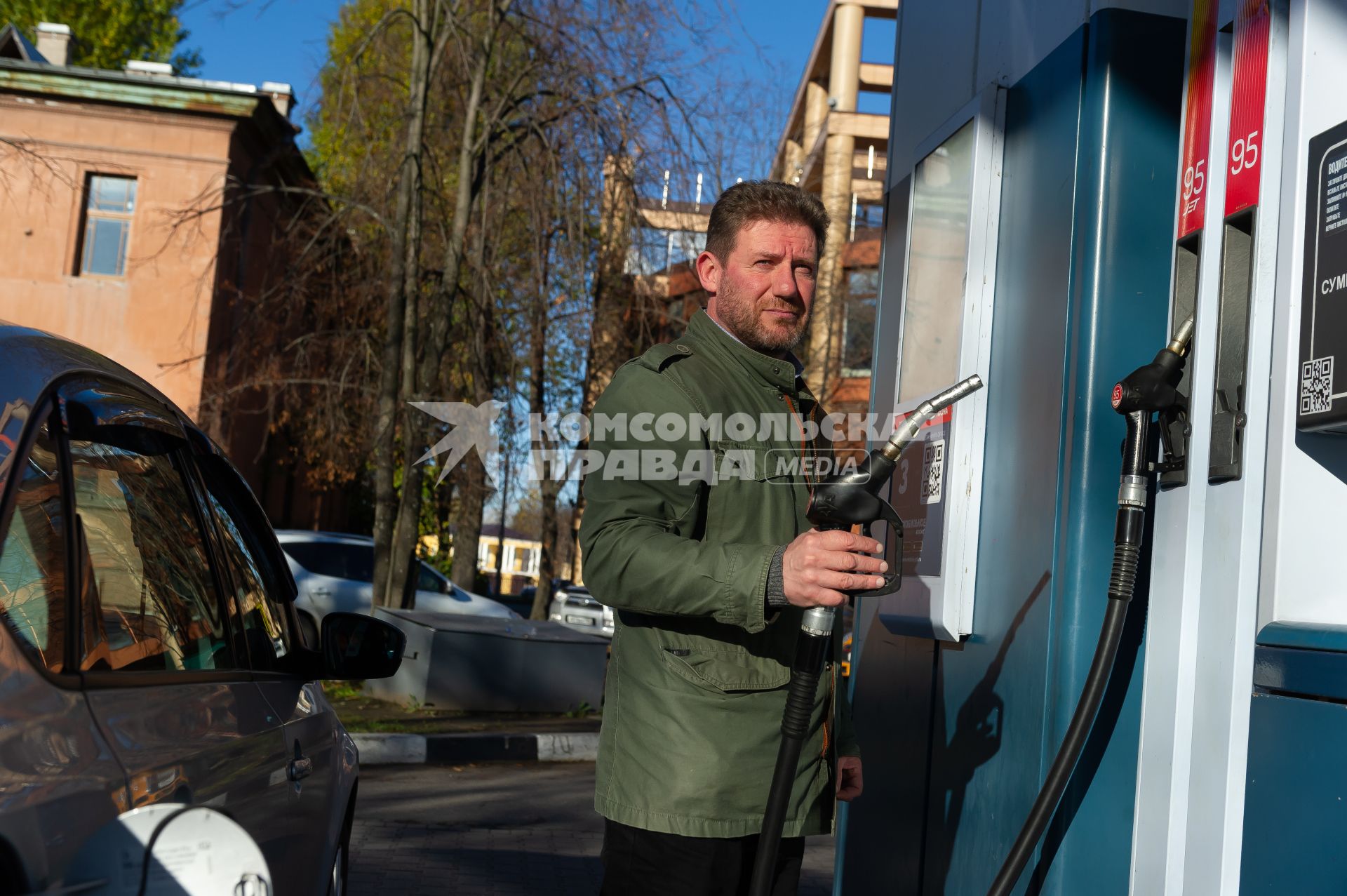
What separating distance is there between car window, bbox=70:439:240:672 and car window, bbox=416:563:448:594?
1624 centimetres

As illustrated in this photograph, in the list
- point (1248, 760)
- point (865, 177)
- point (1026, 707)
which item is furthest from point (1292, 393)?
point (865, 177)

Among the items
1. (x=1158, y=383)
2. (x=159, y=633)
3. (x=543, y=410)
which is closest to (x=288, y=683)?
(x=159, y=633)

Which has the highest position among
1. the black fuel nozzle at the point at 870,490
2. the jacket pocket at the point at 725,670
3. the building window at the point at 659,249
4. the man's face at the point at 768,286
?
the building window at the point at 659,249

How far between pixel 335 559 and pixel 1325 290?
16.4 metres

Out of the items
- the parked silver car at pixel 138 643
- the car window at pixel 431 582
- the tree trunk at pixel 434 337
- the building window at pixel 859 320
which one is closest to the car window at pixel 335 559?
the car window at pixel 431 582

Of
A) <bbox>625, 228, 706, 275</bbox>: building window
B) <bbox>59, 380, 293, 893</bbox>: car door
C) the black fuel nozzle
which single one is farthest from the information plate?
<bbox>625, 228, 706, 275</bbox>: building window

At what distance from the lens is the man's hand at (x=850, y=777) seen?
112 inches

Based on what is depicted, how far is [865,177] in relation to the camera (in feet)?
142

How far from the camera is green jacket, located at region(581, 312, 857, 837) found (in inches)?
92.1

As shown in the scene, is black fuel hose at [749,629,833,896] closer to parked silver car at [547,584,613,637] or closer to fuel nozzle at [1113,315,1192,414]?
fuel nozzle at [1113,315,1192,414]

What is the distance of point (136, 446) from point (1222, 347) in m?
1.84

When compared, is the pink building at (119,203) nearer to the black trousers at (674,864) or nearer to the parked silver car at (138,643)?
the parked silver car at (138,643)

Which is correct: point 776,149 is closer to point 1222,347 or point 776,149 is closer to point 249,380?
point 249,380

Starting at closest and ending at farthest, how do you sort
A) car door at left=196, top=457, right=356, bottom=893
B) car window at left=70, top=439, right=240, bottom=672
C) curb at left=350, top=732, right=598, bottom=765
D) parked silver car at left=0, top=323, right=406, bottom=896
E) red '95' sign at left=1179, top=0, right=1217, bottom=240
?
parked silver car at left=0, top=323, right=406, bottom=896
car window at left=70, top=439, right=240, bottom=672
red '95' sign at left=1179, top=0, right=1217, bottom=240
car door at left=196, top=457, right=356, bottom=893
curb at left=350, top=732, right=598, bottom=765
